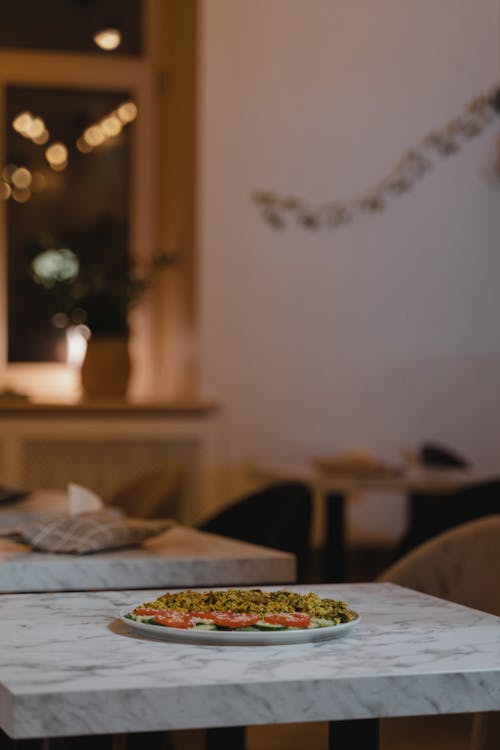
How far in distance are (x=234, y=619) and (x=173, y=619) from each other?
0.18 feet

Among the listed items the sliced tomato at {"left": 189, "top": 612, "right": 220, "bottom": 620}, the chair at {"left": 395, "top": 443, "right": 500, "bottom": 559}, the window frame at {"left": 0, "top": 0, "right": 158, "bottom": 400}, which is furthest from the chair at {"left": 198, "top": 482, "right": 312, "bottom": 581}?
the window frame at {"left": 0, "top": 0, "right": 158, "bottom": 400}

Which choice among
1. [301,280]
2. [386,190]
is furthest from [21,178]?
[386,190]

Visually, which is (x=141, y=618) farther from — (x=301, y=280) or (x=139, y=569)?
(x=301, y=280)

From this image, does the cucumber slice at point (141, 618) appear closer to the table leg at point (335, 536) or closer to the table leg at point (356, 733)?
the table leg at point (356, 733)

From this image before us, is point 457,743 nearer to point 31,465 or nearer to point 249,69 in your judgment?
point 31,465

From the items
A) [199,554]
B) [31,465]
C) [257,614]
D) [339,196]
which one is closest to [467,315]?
[339,196]

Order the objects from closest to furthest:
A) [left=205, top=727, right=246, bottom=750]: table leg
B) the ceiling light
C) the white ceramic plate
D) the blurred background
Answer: the white ceramic plate, [left=205, top=727, right=246, bottom=750]: table leg, the blurred background, the ceiling light

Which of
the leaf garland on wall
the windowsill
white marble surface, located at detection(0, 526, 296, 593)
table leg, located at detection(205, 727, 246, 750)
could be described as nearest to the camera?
table leg, located at detection(205, 727, 246, 750)

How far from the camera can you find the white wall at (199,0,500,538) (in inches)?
199

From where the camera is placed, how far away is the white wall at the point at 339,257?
504 centimetres

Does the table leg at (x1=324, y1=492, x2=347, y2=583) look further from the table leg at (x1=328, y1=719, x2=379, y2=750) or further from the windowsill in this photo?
the table leg at (x1=328, y1=719, x2=379, y2=750)

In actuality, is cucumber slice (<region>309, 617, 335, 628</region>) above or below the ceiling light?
below

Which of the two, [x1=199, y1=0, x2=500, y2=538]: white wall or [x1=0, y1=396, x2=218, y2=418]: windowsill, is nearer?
[x1=0, y1=396, x2=218, y2=418]: windowsill

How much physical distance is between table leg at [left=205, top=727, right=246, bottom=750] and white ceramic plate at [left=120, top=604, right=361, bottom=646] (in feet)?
1.44
